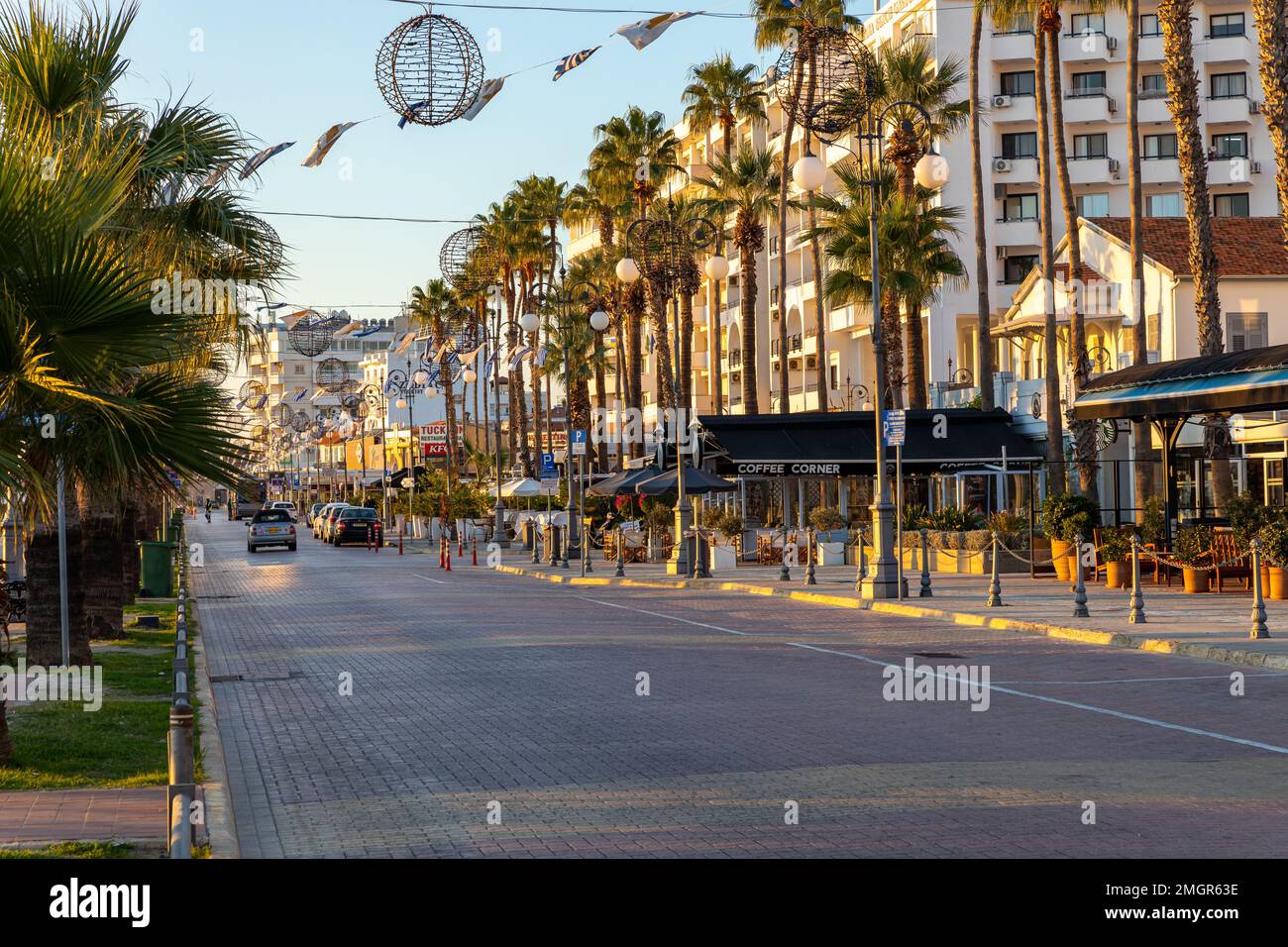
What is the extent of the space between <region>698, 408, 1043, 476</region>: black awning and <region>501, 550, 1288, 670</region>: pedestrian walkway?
4003 millimetres

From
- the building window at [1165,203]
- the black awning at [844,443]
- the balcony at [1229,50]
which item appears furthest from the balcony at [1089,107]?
the black awning at [844,443]

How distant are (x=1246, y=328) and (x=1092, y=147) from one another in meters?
26.9

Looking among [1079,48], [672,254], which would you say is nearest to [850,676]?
[672,254]

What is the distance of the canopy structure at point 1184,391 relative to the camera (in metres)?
25.4

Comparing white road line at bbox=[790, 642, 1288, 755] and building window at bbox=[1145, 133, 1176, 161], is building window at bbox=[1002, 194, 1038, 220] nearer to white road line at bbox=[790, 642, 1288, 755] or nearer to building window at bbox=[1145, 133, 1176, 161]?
building window at bbox=[1145, 133, 1176, 161]

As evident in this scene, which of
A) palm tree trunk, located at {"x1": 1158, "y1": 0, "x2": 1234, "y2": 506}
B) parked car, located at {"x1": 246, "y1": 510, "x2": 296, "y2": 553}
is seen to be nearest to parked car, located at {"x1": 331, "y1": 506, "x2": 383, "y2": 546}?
parked car, located at {"x1": 246, "y1": 510, "x2": 296, "y2": 553}

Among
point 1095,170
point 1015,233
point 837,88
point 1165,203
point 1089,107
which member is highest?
point 1089,107

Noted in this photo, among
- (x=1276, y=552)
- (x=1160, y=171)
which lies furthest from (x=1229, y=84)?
(x=1276, y=552)

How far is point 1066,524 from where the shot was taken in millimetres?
32656

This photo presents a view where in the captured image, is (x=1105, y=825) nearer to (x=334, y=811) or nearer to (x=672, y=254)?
(x=334, y=811)

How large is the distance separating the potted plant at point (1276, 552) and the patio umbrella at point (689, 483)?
1630 centimetres

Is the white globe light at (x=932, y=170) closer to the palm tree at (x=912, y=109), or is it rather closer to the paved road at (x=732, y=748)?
the paved road at (x=732, y=748)

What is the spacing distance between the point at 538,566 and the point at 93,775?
120ft

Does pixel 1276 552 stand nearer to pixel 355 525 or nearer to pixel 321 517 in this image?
pixel 355 525
